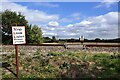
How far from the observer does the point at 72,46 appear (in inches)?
596

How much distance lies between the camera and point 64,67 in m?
10.6

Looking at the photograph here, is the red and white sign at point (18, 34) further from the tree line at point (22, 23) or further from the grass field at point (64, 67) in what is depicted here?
the tree line at point (22, 23)

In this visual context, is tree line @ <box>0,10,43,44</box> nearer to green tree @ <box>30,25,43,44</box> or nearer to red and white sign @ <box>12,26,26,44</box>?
green tree @ <box>30,25,43,44</box>

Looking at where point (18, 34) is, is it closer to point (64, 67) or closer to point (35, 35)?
point (64, 67)

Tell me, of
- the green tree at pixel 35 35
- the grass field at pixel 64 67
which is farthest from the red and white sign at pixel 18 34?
the green tree at pixel 35 35

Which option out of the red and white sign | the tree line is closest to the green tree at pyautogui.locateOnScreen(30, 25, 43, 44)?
the tree line

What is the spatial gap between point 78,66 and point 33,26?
36.6 meters

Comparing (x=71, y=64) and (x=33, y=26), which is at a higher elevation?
(x=33, y=26)

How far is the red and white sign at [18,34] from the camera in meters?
9.77

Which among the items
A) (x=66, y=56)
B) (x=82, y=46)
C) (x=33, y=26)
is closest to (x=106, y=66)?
(x=66, y=56)

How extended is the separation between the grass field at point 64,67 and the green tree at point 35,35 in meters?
28.7

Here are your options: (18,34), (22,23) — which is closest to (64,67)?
(18,34)

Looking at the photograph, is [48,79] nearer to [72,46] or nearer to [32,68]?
[32,68]

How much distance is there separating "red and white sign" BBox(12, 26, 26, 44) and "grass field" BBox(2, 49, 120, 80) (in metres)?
1.21
